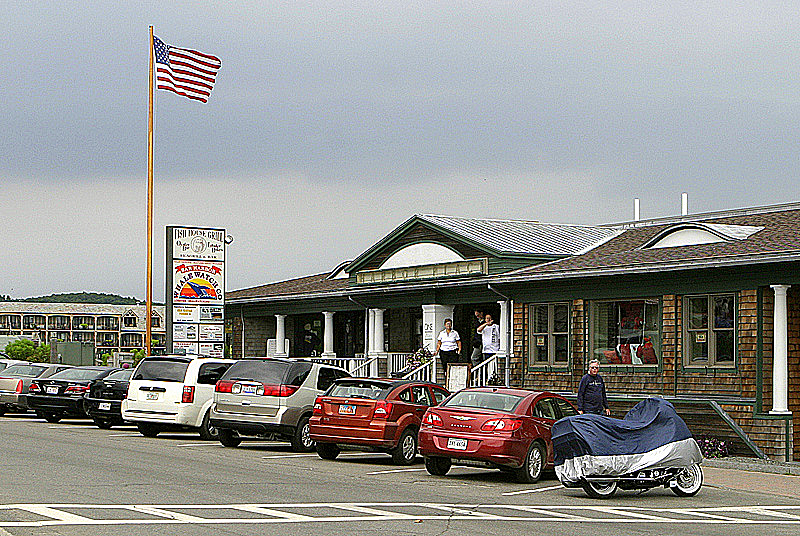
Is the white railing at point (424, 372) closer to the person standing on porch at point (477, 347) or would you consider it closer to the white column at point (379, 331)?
the person standing on porch at point (477, 347)

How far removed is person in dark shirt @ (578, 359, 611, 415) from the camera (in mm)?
20188

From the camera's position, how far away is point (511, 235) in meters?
30.7

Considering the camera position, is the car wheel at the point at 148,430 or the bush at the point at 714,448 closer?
the bush at the point at 714,448

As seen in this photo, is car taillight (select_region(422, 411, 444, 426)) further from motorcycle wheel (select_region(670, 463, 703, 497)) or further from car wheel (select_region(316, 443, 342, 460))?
motorcycle wheel (select_region(670, 463, 703, 497))

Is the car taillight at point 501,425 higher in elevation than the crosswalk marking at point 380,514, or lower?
higher

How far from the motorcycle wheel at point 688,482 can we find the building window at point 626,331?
8.20 metres

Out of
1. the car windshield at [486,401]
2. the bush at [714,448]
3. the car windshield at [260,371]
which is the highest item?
the car windshield at [260,371]

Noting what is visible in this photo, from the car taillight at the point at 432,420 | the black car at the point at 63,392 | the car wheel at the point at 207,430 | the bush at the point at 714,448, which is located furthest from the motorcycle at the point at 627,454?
the black car at the point at 63,392

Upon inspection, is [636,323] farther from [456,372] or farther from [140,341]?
[140,341]

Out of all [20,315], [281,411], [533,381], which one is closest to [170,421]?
[281,411]

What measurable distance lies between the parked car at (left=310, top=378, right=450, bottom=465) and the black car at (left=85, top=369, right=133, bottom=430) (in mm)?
7664

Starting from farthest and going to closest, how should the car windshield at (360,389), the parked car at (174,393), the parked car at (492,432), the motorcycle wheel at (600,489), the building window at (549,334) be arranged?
the building window at (549,334), the parked car at (174,393), the car windshield at (360,389), the parked car at (492,432), the motorcycle wheel at (600,489)

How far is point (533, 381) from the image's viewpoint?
2714 cm

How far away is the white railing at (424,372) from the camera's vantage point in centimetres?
2907
